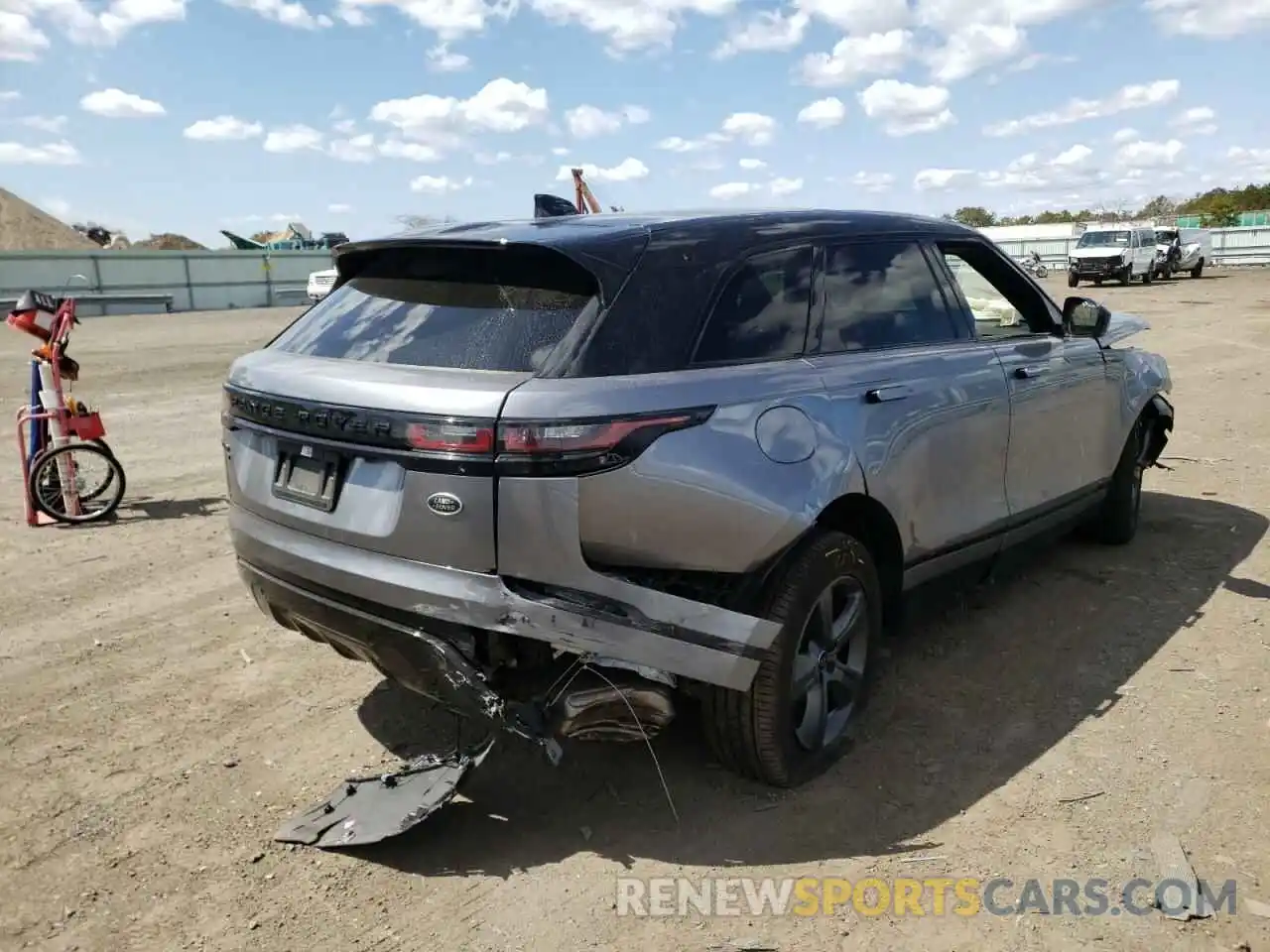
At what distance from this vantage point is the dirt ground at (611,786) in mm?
2775

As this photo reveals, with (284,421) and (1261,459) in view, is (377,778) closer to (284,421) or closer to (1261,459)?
(284,421)

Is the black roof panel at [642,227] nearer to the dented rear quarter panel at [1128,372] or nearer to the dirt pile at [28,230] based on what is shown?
the dented rear quarter panel at [1128,372]

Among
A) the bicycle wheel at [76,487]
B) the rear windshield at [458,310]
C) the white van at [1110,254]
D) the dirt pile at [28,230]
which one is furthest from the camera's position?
the dirt pile at [28,230]

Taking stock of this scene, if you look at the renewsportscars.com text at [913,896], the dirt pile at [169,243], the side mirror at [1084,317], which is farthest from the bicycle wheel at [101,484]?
the dirt pile at [169,243]

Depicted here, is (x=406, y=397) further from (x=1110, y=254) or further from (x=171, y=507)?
→ (x=1110, y=254)

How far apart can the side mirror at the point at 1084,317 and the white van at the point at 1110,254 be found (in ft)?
113

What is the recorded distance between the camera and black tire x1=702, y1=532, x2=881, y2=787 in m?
3.18

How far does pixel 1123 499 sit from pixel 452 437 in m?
4.41

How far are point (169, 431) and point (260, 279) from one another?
2772cm

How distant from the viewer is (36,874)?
2998 millimetres

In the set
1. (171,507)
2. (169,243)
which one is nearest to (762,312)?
(171,507)

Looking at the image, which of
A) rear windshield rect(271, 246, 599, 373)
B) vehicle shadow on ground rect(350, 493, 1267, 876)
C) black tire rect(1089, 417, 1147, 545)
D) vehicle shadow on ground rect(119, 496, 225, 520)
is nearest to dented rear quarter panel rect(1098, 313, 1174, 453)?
black tire rect(1089, 417, 1147, 545)

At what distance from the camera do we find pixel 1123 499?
18.9 ft

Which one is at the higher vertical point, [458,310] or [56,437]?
[458,310]
